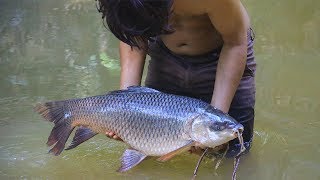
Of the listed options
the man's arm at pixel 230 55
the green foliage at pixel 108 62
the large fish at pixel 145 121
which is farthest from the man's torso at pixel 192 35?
the green foliage at pixel 108 62

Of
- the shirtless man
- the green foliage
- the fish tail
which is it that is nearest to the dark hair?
the shirtless man

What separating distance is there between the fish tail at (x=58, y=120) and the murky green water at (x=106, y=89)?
1.05 ft

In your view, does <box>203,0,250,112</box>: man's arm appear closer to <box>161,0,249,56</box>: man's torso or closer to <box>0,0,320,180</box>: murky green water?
<box>161,0,249,56</box>: man's torso

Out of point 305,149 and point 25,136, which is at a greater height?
point 305,149

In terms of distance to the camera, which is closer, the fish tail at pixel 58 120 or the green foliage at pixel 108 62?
the fish tail at pixel 58 120

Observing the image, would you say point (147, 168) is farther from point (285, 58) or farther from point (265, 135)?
point (285, 58)

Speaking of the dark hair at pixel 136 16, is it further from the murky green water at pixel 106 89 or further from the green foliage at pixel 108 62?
the green foliage at pixel 108 62

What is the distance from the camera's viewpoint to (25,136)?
11.8ft

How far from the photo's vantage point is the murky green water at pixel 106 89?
309 cm

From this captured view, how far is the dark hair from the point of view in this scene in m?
2.06

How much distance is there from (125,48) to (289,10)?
13.9ft

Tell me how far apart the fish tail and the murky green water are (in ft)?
1.05

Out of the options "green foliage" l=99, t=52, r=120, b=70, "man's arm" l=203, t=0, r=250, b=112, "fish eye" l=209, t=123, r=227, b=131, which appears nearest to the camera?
"fish eye" l=209, t=123, r=227, b=131

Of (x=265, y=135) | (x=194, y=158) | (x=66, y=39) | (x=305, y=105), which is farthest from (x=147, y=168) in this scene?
(x=66, y=39)
